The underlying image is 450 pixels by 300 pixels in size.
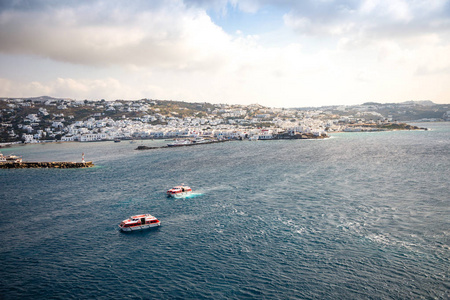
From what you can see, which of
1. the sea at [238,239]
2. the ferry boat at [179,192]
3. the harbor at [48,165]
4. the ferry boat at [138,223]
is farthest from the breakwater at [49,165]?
the ferry boat at [138,223]

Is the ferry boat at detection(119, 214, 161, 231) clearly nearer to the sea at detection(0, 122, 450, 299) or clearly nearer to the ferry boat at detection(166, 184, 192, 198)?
the sea at detection(0, 122, 450, 299)

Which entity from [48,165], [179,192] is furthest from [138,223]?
[48,165]

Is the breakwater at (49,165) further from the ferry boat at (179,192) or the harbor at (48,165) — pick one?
the ferry boat at (179,192)

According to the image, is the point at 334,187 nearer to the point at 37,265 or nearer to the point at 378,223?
the point at 378,223

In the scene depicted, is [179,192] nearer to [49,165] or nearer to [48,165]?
[49,165]

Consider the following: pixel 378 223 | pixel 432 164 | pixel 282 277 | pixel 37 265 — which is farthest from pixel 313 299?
pixel 432 164

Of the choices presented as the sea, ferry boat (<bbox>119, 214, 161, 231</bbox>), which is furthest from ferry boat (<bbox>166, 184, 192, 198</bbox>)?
ferry boat (<bbox>119, 214, 161, 231</bbox>)
